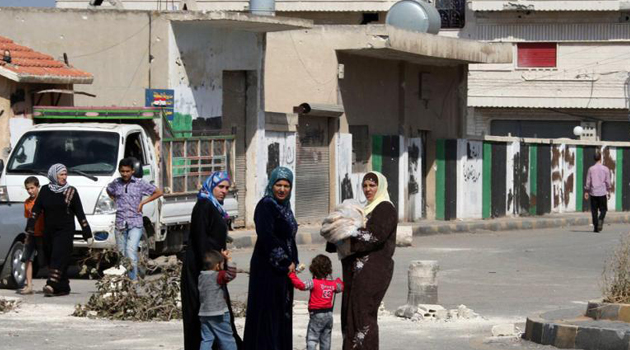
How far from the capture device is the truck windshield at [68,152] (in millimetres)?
19031

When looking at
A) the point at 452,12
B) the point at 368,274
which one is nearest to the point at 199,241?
the point at 368,274

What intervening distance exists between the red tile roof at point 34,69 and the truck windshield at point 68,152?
336 centimetres

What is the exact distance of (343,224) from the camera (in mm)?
10352

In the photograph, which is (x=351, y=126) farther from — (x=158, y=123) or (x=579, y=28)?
(x=579, y=28)

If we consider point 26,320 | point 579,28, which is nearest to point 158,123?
point 26,320

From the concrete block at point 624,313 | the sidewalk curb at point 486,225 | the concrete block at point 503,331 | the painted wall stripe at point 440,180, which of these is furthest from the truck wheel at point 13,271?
the painted wall stripe at point 440,180

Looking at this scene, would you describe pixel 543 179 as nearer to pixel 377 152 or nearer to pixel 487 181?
pixel 487 181

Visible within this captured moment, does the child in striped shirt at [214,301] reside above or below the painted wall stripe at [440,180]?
below

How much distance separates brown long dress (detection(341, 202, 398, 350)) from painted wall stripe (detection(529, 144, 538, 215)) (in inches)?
1157

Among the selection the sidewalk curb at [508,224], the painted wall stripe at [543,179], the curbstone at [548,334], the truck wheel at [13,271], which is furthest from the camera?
the painted wall stripe at [543,179]

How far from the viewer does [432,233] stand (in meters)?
31.2

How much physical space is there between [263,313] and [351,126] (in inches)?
854

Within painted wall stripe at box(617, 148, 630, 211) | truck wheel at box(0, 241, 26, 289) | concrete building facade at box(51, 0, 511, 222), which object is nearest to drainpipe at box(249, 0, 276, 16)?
concrete building facade at box(51, 0, 511, 222)

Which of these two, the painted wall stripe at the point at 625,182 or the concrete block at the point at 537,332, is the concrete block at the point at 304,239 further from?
the painted wall stripe at the point at 625,182
